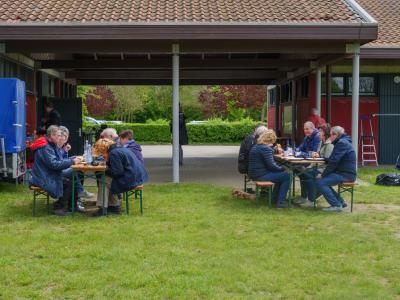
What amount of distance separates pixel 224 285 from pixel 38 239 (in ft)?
9.45

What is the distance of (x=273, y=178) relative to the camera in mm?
10031

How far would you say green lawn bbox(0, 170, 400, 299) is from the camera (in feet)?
18.1

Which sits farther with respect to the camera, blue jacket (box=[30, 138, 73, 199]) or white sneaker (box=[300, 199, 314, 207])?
white sneaker (box=[300, 199, 314, 207])

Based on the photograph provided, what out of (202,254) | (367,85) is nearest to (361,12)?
(367,85)

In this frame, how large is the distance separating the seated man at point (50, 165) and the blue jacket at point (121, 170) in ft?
2.01

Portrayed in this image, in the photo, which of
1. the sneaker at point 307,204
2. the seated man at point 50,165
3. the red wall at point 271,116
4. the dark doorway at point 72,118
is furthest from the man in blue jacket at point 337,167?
the red wall at point 271,116

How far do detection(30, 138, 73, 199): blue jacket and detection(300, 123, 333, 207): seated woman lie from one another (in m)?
3.92

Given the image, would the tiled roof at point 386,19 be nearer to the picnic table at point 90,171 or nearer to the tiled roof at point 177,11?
the tiled roof at point 177,11

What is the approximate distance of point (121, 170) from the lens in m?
8.97

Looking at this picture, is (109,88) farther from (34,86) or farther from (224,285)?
(224,285)

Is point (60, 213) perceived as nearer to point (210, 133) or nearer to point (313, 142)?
point (313, 142)

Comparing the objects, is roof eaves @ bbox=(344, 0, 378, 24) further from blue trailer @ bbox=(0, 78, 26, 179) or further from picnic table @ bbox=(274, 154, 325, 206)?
blue trailer @ bbox=(0, 78, 26, 179)

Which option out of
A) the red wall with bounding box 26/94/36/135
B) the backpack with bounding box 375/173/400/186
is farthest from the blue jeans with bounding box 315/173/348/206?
the red wall with bounding box 26/94/36/135

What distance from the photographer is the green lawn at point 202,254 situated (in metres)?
5.53
